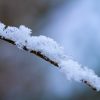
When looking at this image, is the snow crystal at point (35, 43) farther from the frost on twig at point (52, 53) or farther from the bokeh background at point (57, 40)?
the bokeh background at point (57, 40)

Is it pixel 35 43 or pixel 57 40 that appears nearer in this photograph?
pixel 35 43

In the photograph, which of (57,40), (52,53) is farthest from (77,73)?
(57,40)

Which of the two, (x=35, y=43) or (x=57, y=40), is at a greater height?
(x=57, y=40)

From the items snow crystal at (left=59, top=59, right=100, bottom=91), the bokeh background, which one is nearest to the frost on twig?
snow crystal at (left=59, top=59, right=100, bottom=91)

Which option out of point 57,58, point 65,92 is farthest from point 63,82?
point 57,58

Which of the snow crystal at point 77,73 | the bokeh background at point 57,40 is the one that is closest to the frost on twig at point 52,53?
the snow crystal at point 77,73

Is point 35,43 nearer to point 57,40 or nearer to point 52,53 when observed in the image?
point 52,53

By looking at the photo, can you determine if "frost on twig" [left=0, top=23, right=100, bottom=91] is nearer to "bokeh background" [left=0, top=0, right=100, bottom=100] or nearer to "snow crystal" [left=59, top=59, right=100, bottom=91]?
"snow crystal" [left=59, top=59, right=100, bottom=91]

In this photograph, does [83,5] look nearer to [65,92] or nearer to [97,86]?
[65,92]
